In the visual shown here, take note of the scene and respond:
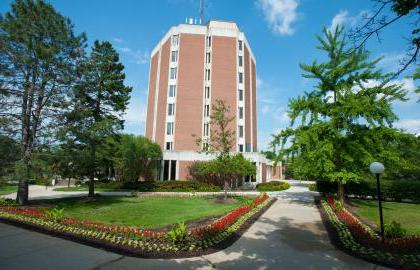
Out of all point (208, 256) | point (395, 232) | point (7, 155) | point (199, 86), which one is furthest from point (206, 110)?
point (208, 256)

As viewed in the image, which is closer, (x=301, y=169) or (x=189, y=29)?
(x=301, y=169)

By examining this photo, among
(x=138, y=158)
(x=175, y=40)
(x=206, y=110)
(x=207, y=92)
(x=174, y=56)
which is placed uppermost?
(x=175, y=40)

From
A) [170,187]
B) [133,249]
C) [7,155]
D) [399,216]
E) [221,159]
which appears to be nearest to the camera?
[133,249]

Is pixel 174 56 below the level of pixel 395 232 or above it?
above

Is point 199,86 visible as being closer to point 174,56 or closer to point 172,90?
point 172,90

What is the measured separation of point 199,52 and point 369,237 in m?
38.8

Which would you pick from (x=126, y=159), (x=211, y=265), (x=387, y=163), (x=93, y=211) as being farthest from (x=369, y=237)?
(x=126, y=159)

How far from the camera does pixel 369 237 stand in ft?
33.2

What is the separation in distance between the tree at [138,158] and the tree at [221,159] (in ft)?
16.9

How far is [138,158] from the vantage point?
121 feet

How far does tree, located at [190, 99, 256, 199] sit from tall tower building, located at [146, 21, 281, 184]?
131 inches

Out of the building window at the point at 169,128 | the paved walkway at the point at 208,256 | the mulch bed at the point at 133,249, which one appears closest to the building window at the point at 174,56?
the building window at the point at 169,128

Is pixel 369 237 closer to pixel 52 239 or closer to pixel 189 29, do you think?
pixel 52 239

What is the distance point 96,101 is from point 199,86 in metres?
21.5
